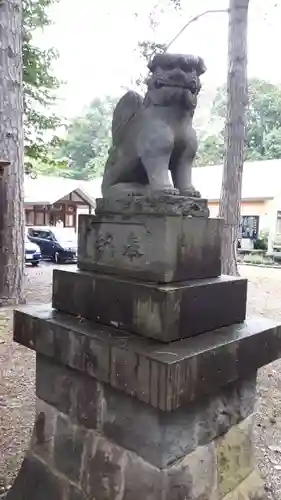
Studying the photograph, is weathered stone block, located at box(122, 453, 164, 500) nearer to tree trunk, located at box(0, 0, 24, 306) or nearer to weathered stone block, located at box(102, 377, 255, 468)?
weathered stone block, located at box(102, 377, 255, 468)

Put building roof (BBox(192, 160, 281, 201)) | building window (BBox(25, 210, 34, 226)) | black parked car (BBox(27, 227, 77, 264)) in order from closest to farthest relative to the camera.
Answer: black parked car (BBox(27, 227, 77, 264)) → building roof (BBox(192, 160, 281, 201)) → building window (BBox(25, 210, 34, 226))

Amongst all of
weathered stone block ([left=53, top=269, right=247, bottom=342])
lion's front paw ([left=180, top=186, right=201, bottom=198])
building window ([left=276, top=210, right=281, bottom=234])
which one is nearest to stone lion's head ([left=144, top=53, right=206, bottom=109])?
lion's front paw ([left=180, top=186, right=201, bottom=198])

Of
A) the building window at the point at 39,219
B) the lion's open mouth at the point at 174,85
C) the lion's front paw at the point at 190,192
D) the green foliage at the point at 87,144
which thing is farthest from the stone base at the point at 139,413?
the green foliage at the point at 87,144

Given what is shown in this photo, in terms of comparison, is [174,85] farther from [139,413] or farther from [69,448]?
[69,448]

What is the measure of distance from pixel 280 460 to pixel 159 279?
1.57m

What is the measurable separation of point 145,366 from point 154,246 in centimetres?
42

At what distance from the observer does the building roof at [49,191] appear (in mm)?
15906

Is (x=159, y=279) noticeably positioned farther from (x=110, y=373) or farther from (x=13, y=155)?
(x=13, y=155)

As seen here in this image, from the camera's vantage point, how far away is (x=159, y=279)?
1521 mm

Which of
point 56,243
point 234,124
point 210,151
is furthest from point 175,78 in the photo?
point 210,151

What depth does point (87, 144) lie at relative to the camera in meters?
26.3

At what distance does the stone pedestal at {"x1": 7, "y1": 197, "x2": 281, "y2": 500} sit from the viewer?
4.69ft

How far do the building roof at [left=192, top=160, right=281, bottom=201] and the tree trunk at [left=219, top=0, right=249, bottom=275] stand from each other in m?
8.47

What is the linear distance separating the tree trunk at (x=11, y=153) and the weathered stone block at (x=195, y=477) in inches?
172
